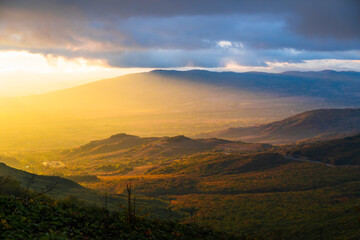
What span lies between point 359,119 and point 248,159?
118378 millimetres

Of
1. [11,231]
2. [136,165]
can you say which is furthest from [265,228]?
[136,165]

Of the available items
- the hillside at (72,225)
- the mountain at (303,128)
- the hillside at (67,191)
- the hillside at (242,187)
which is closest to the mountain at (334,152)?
the hillside at (242,187)

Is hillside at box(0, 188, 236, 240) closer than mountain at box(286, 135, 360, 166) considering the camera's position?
Yes

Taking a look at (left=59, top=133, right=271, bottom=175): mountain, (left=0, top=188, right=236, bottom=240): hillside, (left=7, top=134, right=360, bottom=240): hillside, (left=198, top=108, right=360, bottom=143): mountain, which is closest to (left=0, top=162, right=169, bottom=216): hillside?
(left=7, top=134, right=360, bottom=240): hillside

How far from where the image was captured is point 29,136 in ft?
544

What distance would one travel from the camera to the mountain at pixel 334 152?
7000 centimetres

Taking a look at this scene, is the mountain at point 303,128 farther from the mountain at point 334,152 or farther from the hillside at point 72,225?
the hillside at point 72,225

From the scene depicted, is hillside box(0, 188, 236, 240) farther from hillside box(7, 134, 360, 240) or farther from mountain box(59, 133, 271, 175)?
mountain box(59, 133, 271, 175)

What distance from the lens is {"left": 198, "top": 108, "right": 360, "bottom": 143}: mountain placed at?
5775 inches

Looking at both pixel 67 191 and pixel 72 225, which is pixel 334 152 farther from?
pixel 72 225

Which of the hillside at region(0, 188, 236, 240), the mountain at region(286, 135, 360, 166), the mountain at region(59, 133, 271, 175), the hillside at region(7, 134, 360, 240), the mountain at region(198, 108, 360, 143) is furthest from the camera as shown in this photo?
the mountain at region(198, 108, 360, 143)

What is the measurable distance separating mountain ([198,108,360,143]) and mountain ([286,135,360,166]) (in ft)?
198

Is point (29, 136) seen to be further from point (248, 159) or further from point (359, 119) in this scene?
point (359, 119)

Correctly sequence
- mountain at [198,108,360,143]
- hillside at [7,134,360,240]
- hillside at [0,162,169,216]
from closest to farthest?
hillside at [7,134,360,240]
hillside at [0,162,169,216]
mountain at [198,108,360,143]
